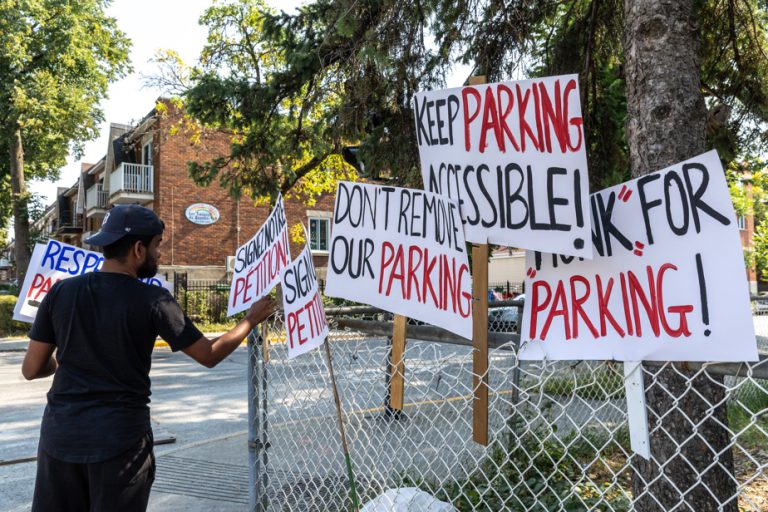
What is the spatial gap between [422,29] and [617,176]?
247 centimetres

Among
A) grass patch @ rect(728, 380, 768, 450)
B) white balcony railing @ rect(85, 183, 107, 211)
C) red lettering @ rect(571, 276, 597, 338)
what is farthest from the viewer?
white balcony railing @ rect(85, 183, 107, 211)

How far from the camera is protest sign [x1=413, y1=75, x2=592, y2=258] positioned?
203 cm

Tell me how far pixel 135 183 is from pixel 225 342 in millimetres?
24961

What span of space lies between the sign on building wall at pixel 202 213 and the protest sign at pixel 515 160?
23.7 m

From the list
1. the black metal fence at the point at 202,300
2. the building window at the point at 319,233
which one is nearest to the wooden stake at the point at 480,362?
the black metal fence at the point at 202,300

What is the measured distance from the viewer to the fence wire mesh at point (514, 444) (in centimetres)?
221

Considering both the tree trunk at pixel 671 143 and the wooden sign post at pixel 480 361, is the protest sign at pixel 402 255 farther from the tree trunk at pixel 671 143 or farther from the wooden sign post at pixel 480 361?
the tree trunk at pixel 671 143

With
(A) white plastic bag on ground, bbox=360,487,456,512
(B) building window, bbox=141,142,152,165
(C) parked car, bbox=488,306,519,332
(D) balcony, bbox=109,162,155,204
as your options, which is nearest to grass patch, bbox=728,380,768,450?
(C) parked car, bbox=488,306,519,332

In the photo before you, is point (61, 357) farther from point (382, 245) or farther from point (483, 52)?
point (483, 52)

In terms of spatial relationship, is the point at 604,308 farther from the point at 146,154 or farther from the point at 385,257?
the point at 146,154

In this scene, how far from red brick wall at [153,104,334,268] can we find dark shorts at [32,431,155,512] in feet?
73.7

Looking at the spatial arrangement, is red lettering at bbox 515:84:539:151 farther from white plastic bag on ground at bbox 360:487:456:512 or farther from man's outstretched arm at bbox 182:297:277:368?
white plastic bag on ground at bbox 360:487:456:512

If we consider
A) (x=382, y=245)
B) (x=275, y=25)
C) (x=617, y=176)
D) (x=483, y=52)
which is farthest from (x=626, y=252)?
(x=275, y=25)

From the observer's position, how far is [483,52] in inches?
232
